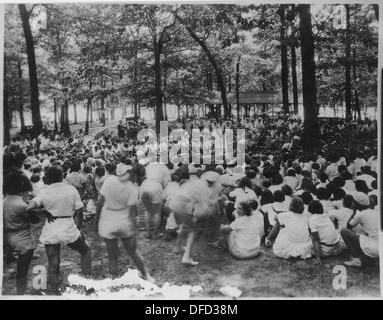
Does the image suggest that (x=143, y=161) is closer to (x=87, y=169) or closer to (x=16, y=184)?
(x=87, y=169)

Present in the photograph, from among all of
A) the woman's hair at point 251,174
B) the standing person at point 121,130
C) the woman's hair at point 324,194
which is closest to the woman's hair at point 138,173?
the standing person at point 121,130

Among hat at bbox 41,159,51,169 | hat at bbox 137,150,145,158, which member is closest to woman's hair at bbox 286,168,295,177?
hat at bbox 137,150,145,158

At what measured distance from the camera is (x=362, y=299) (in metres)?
4.93

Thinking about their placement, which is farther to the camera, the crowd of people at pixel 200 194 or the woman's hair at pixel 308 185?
the woman's hair at pixel 308 185

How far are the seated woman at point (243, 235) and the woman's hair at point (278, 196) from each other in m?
0.44

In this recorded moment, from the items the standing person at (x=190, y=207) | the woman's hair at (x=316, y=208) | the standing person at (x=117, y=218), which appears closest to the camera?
the standing person at (x=117, y=218)

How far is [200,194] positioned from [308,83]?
230 cm

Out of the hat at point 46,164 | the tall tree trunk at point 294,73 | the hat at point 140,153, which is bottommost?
the hat at point 46,164

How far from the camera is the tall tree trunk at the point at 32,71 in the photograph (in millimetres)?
5172

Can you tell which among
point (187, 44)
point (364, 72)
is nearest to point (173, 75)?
point (187, 44)

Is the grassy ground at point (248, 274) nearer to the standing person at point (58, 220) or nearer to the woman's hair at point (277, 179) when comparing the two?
the standing person at point (58, 220)

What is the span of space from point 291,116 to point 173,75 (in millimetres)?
1891

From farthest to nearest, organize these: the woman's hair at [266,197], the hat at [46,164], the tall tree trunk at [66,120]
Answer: the tall tree trunk at [66,120] < the hat at [46,164] < the woman's hair at [266,197]

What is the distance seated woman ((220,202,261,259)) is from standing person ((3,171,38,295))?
249cm
